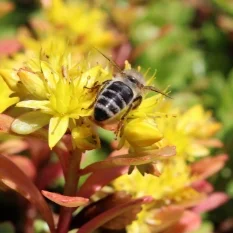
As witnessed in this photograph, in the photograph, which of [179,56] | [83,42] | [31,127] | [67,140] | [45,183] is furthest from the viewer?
[179,56]

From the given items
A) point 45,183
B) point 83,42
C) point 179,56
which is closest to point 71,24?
point 83,42

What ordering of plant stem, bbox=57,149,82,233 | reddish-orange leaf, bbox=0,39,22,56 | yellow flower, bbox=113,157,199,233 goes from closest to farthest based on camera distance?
plant stem, bbox=57,149,82,233 < yellow flower, bbox=113,157,199,233 < reddish-orange leaf, bbox=0,39,22,56

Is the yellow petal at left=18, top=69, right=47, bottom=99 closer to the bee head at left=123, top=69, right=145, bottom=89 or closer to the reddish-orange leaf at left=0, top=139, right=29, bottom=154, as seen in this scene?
the bee head at left=123, top=69, right=145, bottom=89

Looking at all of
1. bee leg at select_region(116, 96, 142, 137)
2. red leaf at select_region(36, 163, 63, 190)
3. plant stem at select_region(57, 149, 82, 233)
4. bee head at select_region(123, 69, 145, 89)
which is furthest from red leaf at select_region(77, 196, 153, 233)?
red leaf at select_region(36, 163, 63, 190)

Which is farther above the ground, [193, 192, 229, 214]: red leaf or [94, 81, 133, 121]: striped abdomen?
[94, 81, 133, 121]: striped abdomen

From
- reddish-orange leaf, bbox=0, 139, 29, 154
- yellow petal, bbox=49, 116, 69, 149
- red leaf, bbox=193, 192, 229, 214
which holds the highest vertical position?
yellow petal, bbox=49, 116, 69, 149

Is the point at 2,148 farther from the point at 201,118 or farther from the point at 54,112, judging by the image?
the point at 201,118

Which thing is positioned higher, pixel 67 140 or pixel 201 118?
pixel 67 140
